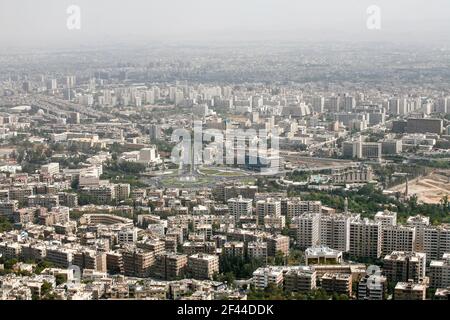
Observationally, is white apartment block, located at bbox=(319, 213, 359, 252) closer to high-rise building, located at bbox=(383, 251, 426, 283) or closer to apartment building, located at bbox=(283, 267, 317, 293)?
high-rise building, located at bbox=(383, 251, 426, 283)

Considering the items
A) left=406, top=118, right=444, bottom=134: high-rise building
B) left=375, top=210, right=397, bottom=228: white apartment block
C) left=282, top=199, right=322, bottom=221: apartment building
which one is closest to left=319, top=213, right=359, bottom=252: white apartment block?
left=375, top=210, right=397, bottom=228: white apartment block

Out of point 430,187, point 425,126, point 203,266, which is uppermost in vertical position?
point 425,126

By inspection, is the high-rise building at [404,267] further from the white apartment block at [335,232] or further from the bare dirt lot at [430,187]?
the bare dirt lot at [430,187]

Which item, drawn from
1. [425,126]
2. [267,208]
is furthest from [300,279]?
[425,126]

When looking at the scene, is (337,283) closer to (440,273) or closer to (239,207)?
(440,273)
